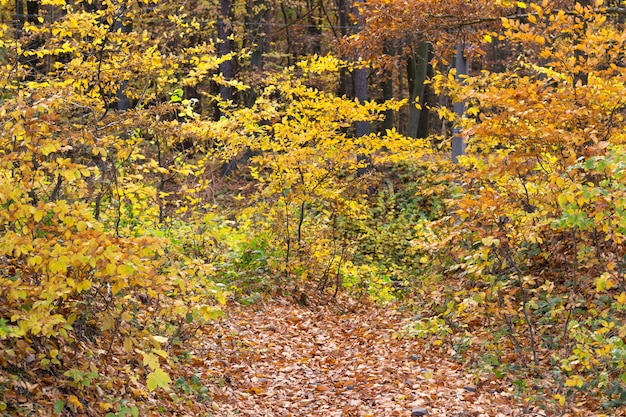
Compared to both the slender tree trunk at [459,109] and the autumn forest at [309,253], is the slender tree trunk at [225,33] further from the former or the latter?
the autumn forest at [309,253]

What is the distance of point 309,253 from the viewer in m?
10.8

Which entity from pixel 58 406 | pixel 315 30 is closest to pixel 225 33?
pixel 315 30

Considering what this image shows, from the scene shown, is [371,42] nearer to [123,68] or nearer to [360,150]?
[360,150]

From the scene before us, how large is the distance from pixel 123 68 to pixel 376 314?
524cm

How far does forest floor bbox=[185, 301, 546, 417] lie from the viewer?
20.5ft

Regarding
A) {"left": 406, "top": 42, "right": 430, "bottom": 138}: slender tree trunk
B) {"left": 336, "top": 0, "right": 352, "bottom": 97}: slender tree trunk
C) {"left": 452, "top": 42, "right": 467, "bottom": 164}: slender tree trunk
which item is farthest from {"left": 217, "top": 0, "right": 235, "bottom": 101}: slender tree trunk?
{"left": 452, "top": 42, "right": 467, "bottom": 164}: slender tree trunk

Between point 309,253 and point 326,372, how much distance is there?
3.47 m

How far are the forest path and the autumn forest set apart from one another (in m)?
0.03

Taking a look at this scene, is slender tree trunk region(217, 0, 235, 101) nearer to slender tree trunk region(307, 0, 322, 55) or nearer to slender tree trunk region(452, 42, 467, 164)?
slender tree trunk region(307, 0, 322, 55)

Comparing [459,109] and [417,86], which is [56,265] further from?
[417,86]

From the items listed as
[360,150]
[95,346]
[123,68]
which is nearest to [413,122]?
[360,150]

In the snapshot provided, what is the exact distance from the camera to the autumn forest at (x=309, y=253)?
4.54 m

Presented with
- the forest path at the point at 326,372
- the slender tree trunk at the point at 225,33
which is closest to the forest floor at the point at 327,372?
the forest path at the point at 326,372

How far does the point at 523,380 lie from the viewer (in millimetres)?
6418
